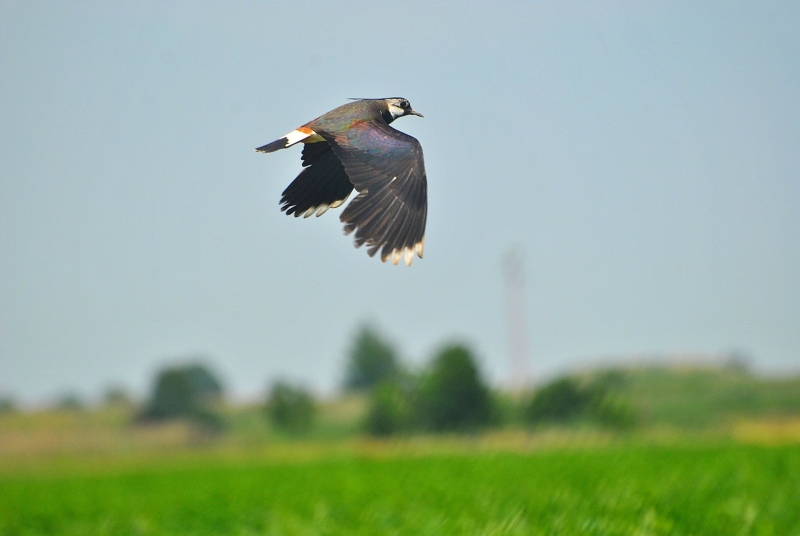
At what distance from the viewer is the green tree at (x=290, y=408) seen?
51.0 meters

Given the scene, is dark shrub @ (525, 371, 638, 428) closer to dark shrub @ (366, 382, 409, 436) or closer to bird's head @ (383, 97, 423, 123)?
dark shrub @ (366, 382, 409, 436)

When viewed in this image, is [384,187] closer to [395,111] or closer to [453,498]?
[395,111]

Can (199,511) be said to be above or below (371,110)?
below

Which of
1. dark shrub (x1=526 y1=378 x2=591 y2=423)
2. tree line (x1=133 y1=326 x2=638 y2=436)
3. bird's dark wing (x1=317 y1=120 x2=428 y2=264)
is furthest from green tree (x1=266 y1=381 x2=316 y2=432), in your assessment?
bird's dark wing (x1=317 y1=120 x2=428 y2=264)

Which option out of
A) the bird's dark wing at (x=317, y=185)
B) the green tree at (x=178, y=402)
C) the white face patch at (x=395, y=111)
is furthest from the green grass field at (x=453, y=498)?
the green tree at (x=178, y=402)

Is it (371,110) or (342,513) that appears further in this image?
(342,513)

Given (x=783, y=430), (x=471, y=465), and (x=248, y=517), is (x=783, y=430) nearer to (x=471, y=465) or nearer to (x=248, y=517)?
(x=471, y=465)

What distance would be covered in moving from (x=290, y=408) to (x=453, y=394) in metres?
13.8

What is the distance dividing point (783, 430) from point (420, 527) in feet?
84.0

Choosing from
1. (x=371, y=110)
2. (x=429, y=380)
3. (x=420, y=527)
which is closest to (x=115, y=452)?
(x=429, y=380)

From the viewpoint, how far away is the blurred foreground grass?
8.45 meters

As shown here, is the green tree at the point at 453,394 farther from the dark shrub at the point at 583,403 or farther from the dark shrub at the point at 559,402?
the dark shrub at the point at 583,403

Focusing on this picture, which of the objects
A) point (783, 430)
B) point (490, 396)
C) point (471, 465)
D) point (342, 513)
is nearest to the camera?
point (342, 513)

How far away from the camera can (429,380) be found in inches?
1676
